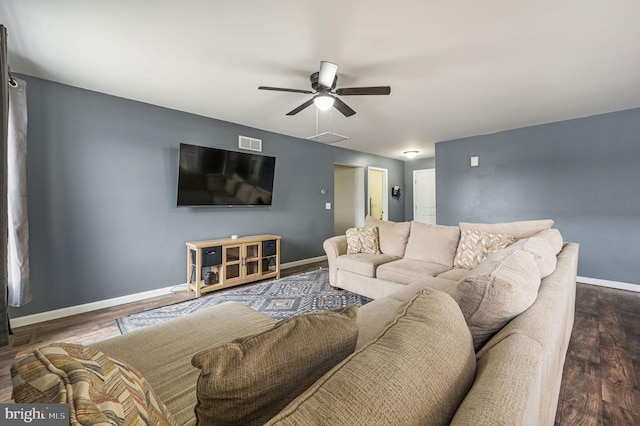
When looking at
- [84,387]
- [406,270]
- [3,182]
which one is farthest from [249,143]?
[84,387]

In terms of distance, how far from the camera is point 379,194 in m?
6.95

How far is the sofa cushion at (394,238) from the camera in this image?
337cm

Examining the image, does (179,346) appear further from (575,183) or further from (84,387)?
(575,183)

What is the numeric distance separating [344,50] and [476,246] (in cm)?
226

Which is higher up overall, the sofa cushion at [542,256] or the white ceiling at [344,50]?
the white ceiling at [344,50]

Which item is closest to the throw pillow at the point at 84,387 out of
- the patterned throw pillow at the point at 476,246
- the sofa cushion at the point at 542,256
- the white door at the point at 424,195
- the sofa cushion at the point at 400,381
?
the sofa cushion at the point at 400,381

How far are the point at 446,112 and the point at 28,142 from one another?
4.69m

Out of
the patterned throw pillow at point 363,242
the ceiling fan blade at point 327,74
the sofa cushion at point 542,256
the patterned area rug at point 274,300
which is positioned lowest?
the patterned area rug at point 274,300

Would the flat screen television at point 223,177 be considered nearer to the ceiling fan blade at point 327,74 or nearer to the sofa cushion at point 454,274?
the ceiling fan blade at point 327,74

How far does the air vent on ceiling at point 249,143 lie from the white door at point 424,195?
173 inches

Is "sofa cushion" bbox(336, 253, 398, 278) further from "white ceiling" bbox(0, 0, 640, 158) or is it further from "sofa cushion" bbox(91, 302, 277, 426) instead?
"white ceiling" bbox(0, 0, 640, 158)

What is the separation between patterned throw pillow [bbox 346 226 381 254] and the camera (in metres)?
3.45

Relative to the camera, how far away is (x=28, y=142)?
2.54 metres

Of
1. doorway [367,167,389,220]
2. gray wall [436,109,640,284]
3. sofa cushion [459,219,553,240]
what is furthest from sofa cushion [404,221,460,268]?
doorway [367,167,389,220]
